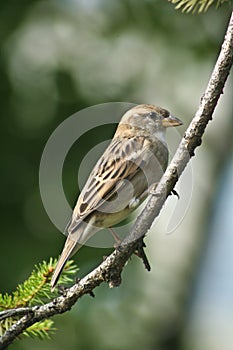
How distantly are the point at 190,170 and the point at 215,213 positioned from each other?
456 centimetres

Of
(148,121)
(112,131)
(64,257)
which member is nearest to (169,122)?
(148,121)

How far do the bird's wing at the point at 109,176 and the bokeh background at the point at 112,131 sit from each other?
71.3 inches

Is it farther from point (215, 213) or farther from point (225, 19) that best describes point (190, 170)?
point (225, 19)

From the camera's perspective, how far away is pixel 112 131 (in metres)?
6.05

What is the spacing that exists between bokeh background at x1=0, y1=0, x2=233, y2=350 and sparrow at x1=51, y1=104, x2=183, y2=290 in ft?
5.94

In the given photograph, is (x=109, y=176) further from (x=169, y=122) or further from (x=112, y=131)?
(x=112, y=131)

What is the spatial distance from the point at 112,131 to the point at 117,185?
7.80 feet

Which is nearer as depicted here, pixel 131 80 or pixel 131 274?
pixel 131 274

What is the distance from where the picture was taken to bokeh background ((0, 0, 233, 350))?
6070mm

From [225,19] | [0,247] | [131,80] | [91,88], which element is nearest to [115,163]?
[0,247]

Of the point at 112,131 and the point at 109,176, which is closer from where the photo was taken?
the point at 109,176

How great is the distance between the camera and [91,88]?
6719 millimetres

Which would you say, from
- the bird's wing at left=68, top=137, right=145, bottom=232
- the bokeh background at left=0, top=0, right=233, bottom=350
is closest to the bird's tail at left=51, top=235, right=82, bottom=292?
the bird's wing at left=68, top=137, right=145, bottom=232

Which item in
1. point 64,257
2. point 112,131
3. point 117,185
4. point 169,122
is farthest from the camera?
point 112,131
